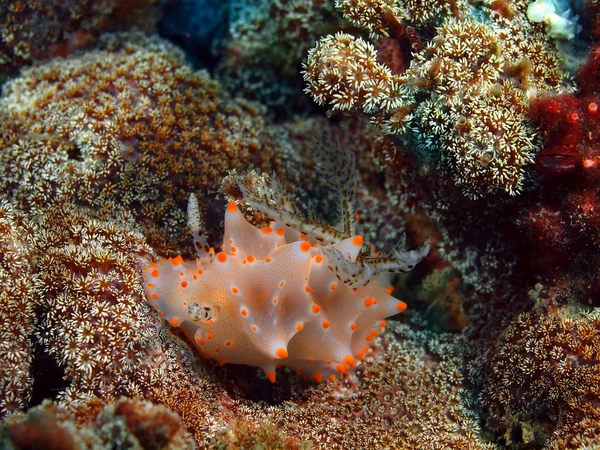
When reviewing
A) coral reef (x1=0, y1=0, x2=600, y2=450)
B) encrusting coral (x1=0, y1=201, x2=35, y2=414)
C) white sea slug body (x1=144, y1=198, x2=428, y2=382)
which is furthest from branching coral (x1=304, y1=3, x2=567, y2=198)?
encrusting coral (x1=0, y1=201, x2=35, y2=414)

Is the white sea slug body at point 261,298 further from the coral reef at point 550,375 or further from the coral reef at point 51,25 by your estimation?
the coral reef at point 51,25

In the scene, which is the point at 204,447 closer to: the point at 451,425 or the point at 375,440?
the point at 375,440

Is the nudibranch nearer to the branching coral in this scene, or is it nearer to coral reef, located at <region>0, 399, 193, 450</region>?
the branching coral

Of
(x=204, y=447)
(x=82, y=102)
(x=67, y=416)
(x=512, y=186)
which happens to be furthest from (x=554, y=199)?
(x=82, y=102)

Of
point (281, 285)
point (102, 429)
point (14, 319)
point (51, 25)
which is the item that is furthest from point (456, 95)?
point (51, 25)

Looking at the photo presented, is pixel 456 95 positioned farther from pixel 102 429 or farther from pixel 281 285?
pixel 102 429
